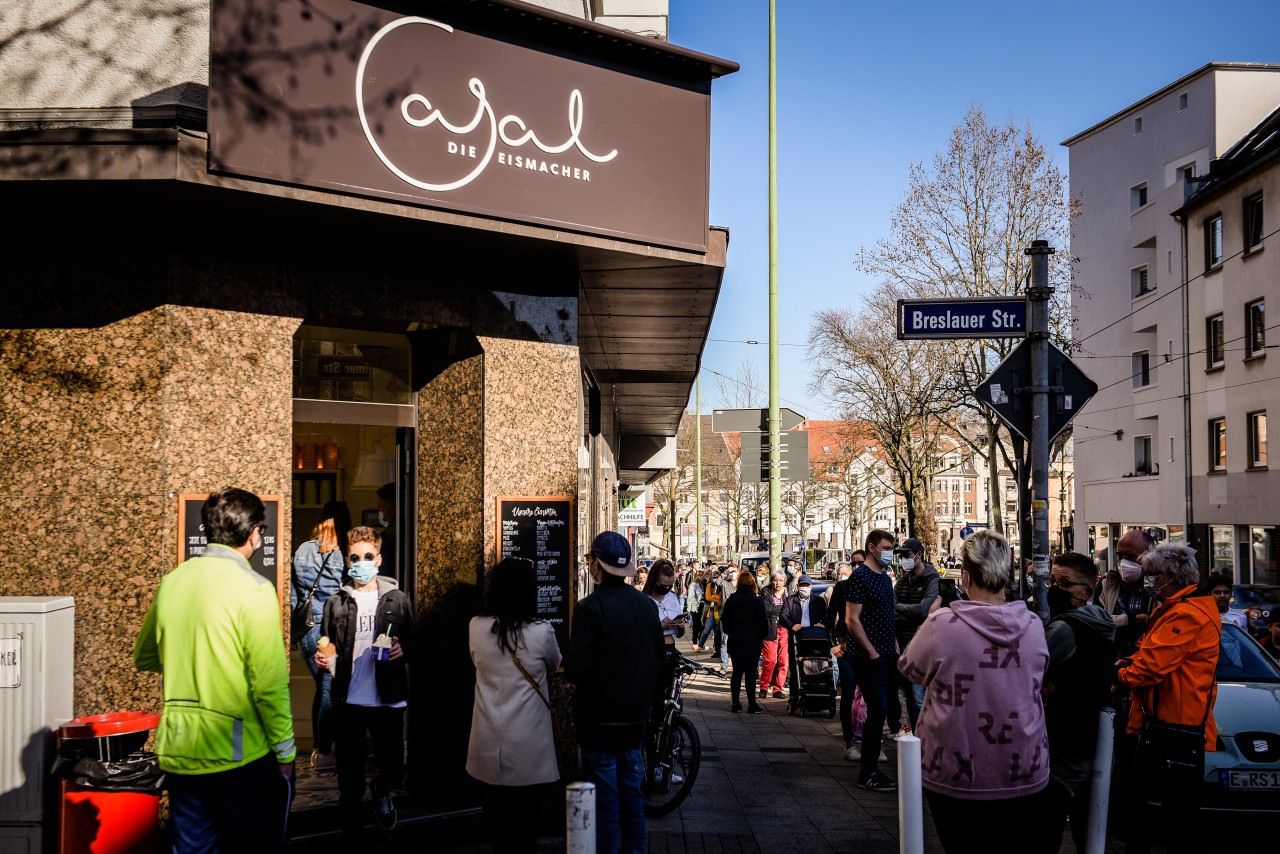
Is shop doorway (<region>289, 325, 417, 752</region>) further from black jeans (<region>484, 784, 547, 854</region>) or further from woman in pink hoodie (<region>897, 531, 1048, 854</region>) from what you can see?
woman in pink hoodie (<region>897, 531, 1048, 854</region>)

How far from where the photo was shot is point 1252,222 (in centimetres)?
3192

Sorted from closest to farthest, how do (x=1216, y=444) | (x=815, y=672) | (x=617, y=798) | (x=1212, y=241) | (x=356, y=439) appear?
(x=617, y=798) → (x=356, y=439) → (x=815, y=672) → (x=1216, y=444) → (x=1212, y=241)

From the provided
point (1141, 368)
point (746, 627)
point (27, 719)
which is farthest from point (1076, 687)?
point (1141, 368)

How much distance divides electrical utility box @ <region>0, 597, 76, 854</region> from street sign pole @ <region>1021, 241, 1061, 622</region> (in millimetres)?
6197

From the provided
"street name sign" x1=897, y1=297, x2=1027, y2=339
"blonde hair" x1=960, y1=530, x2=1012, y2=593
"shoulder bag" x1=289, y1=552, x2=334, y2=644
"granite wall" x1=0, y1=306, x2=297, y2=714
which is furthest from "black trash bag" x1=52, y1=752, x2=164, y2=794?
"street name sign" x1=897, y1=297, x2=1027, y2=339

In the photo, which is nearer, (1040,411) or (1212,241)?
(1040,411)

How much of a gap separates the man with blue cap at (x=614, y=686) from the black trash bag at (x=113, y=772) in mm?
2085

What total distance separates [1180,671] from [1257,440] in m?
29.1

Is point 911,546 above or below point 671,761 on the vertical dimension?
above

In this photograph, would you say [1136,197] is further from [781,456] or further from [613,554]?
[613,554]

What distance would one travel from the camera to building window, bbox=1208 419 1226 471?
1331 inches

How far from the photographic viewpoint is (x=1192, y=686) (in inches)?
237

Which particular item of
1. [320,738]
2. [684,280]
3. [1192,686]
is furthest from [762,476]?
[1192,686]

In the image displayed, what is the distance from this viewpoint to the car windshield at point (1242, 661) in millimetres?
8845
